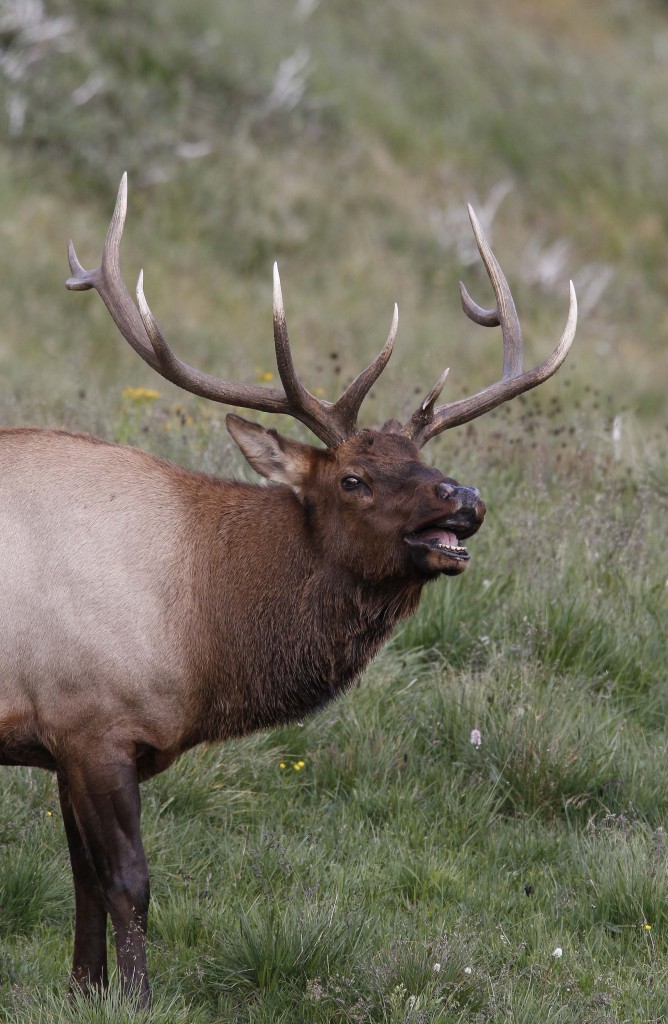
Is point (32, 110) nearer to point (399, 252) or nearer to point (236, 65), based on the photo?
point (236, 65)

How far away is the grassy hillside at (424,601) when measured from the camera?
14.3ft

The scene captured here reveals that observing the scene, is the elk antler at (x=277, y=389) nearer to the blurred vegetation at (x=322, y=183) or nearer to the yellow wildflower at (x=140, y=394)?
the yellow wildflower at (x=140, y=394)

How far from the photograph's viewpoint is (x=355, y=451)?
15.1 feet

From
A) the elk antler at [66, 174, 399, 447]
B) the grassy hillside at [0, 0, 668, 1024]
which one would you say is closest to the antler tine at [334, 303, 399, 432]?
the elk antler at [66, 174, 399, 447]

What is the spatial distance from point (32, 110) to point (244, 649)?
1306 centimetres

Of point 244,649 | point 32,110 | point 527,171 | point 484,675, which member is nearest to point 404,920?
point 244,649

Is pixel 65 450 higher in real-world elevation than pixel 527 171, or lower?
lower

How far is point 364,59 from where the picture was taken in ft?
70.7

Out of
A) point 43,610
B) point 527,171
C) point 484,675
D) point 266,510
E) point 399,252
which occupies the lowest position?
point 484,675

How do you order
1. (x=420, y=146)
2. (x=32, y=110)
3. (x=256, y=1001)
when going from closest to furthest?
(x=256, y=1001) → (x=32, y=110) → (x=420, y=146)

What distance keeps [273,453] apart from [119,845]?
1.42 metres

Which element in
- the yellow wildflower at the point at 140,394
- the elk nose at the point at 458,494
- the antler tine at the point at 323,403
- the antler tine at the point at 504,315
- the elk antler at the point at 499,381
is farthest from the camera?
the yellow wildflower at the point at 140,394

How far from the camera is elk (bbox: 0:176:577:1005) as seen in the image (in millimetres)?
4156

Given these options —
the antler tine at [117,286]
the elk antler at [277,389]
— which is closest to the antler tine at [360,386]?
the elk antler at [277,389]
